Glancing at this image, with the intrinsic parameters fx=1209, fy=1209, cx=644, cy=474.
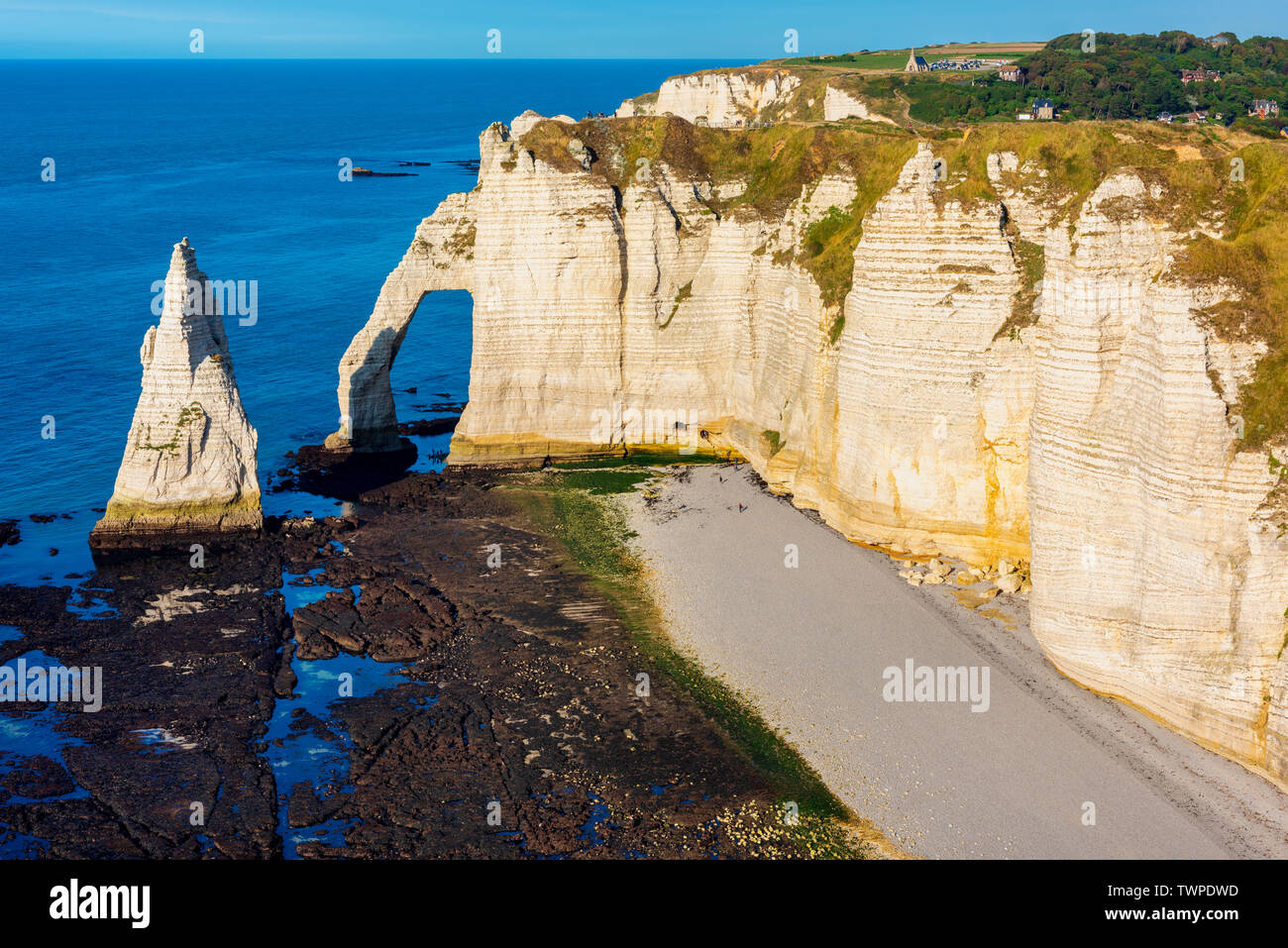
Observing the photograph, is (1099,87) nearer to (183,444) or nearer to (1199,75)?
(1199,75)

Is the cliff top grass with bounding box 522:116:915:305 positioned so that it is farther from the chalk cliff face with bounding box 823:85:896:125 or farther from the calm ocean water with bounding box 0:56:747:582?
the calm ocean water with bounding box 0:56:747:582

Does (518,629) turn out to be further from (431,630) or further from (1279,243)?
(1279,243)

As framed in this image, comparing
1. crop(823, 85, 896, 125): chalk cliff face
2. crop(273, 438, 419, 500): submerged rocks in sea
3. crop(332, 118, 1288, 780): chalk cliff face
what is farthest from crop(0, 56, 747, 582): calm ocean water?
crop(823, 85, 896, 125): chalk cliff face

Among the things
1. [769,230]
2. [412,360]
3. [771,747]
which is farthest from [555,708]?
[412,360]

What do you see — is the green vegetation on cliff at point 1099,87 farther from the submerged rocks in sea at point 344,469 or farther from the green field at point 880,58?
the submerged rocks in sea at point 344,469

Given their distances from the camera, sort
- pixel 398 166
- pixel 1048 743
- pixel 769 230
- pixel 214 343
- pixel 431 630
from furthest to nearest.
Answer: pixel 398 166
pixel 769 230
pixel 214 343
pixel 431 630
pixel 1048 743
